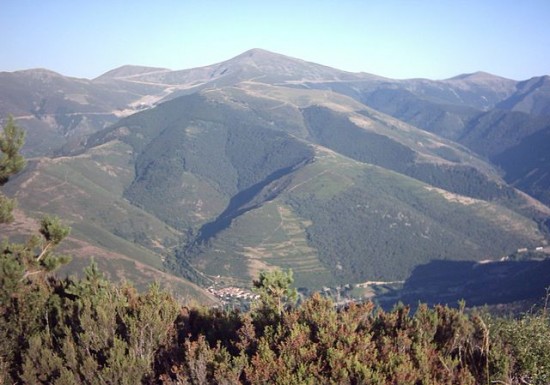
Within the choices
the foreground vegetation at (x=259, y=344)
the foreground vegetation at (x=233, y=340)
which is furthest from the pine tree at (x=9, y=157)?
the foreground vegetation at (x=259, y=344)

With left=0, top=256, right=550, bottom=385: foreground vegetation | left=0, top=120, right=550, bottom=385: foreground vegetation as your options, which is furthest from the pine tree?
left=0, top=256, right=550, bottom=385: foreground vegetation

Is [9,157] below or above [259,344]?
above

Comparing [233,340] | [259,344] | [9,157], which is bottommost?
[233,340]

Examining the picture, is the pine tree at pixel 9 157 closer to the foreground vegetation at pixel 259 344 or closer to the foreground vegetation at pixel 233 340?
the foreground vegetation at pixel 233 340

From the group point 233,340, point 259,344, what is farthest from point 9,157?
point 259,344

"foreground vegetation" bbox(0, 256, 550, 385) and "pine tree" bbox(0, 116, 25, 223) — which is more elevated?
"pine tree" bbox(0, 116, 25, 223)

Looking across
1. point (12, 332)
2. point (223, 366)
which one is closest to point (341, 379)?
point (223, 366)

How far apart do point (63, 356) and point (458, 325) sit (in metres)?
19.6

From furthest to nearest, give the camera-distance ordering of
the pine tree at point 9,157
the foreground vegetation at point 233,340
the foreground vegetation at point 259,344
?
the pine tree at point 9,157 → the foreground vegetation at point 233,340 → the foreground vegetation at point 259,344

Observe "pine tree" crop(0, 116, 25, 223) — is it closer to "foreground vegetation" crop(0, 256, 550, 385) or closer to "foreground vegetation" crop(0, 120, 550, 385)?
"foreground vegetation" crop(0, 120, 550, 385)

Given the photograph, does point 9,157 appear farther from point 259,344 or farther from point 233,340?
point 259,344

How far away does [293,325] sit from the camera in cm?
2069

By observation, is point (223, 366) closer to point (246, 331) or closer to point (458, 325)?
point (246, 331)

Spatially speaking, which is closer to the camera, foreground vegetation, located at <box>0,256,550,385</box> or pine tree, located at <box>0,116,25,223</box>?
foreground vegetation, located at <box>0,256,550,385</box>
